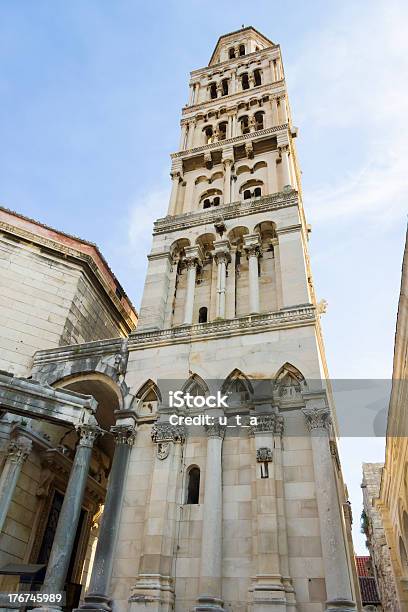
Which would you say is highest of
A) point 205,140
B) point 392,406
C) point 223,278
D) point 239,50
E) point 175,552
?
point 239,50

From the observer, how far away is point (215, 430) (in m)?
11.7

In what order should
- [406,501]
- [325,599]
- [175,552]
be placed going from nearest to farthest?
[325,599] < [175,552] < [406,501]

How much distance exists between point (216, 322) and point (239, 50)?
25633mm

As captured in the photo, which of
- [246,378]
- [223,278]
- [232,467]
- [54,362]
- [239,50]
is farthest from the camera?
[239,50]

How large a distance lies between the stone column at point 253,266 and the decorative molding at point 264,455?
16.3ft

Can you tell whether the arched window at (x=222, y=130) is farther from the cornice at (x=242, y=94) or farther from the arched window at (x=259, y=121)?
the cornice at (x=242, y=94)

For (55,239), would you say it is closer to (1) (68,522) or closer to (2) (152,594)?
(1) (68,522)

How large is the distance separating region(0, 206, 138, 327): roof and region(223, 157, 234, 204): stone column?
6.15 meters

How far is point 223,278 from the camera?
16328mm

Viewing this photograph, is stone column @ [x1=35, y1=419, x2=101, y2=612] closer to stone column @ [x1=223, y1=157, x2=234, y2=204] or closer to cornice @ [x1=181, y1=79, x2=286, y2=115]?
stone column @ [x1=223, y1=157, x2=234, y2=204]

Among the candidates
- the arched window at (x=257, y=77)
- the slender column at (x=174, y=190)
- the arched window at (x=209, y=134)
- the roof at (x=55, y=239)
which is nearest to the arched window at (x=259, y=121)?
the arched window at (x=209, y=134)

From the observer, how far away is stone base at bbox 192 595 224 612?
917cm

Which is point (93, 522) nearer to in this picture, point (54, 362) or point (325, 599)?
point (54, 362)

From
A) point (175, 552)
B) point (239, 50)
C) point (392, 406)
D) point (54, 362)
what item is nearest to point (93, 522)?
point (54, 362)
